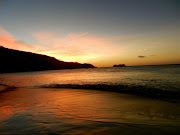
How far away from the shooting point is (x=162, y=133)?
3447 millimetres

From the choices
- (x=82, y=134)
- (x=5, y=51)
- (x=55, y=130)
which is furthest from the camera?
(x=5, y=51)

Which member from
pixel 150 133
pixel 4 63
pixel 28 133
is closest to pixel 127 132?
pixel 150 133

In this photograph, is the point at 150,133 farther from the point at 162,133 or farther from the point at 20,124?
the point at 20,124

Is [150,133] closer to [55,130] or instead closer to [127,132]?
[127,132]

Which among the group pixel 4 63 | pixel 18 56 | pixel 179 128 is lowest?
pixel 179 128

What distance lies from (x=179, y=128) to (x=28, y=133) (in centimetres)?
565

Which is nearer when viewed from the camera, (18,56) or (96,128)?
(96,128)

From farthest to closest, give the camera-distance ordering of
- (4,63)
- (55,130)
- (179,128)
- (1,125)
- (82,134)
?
(4,63)
(1,125)
(179,128)
(55,130)
(82,134)

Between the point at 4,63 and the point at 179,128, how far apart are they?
8404 inches

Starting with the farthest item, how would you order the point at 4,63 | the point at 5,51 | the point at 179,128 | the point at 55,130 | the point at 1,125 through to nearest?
the point at 5,51 < the point at 4,63 < the point at 1,125 < the point at 179,128 < the point at 55,130

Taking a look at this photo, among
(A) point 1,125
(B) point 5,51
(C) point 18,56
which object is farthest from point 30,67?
(A) point 1,125

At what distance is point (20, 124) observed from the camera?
418 cm

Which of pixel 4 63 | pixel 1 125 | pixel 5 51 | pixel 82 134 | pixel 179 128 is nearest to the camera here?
pixel 82 134

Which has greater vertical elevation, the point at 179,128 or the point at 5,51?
the point at 5,51
